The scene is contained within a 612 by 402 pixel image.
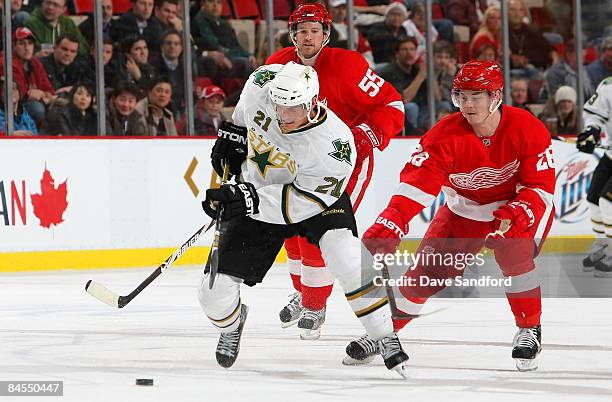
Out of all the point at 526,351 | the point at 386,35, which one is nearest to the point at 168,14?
the point at 386,35

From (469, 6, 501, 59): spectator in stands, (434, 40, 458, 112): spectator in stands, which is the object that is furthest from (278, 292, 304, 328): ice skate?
(469, 6, 501, 59): spectator in stands

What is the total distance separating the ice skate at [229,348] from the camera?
4.22m

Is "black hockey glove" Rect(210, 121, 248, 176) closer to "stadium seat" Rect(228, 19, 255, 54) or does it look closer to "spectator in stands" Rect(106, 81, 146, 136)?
"spectator in stands" Rect(106, 81, 146, 136)

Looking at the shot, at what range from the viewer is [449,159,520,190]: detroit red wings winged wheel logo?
4336 mm

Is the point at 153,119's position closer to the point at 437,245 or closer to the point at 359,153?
the point at 359,153

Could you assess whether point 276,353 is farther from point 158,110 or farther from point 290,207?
point 158,110

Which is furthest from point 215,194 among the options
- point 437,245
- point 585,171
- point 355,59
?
point 585,171

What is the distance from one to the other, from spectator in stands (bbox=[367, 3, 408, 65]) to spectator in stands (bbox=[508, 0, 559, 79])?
3.07 ft

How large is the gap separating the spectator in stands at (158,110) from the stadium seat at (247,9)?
765 millimetres

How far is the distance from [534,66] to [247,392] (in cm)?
703

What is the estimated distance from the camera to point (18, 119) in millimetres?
8203

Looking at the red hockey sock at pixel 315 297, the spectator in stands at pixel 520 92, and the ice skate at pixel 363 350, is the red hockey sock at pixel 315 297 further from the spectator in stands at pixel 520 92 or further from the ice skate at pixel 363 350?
the spectator in stands at pixel 520 92

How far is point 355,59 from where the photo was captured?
212 inches

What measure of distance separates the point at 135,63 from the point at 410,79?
218cm
